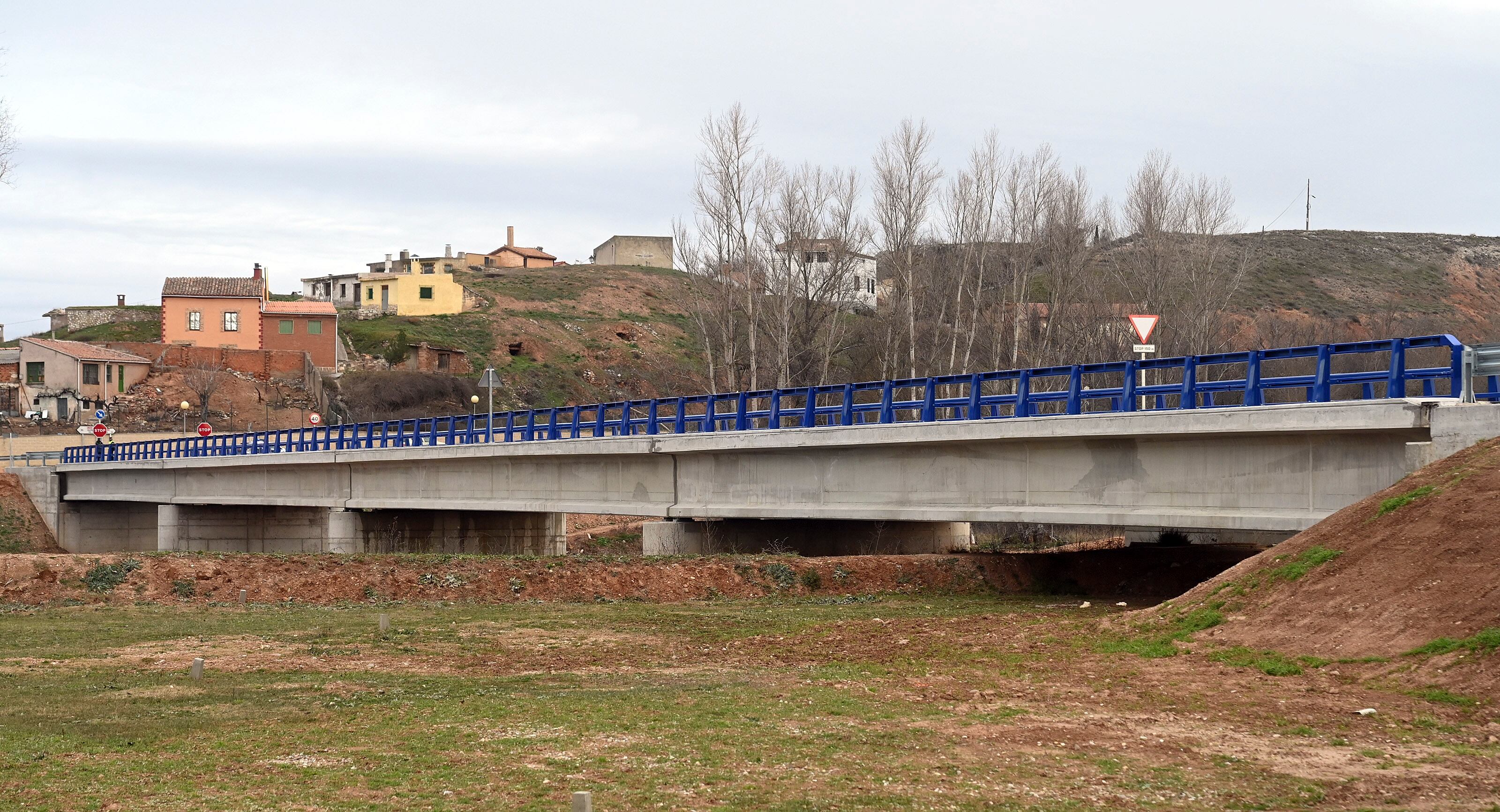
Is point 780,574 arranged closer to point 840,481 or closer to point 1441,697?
point 840,481

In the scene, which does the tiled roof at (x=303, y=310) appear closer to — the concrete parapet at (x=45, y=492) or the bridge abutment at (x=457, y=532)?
the concrete parapet at (x=45, y=492)

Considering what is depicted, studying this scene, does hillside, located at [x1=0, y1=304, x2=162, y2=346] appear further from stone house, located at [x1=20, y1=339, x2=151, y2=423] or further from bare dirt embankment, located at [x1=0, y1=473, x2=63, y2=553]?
bare dirt embankment, located at [x1=0, y1=473, x2=63, y2=553]

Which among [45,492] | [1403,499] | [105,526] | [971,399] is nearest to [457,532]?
[971,399]

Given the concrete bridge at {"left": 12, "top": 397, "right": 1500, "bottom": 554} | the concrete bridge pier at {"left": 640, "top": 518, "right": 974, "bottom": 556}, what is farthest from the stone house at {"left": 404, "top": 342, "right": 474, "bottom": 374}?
the concrete bridge pier at {"left": 640, "top": 518, "right": 974, "bottom": 556}

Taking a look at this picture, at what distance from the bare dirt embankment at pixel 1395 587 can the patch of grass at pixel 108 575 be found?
20692mm

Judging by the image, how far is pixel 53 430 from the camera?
2936 inches

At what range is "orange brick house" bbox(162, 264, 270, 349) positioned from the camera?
86938mm

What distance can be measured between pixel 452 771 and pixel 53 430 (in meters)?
74.1

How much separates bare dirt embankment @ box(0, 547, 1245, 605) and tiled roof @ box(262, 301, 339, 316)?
6108 centimetres

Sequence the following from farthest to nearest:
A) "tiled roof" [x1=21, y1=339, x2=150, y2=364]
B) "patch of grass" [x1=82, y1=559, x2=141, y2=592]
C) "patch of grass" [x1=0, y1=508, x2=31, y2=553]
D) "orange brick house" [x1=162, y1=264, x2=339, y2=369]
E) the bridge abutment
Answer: "orange brick house" [x1=162, y1=264, x2=339, y2=369], "tiled roof" [x1=21, y1=339, x2=150, y2=364], "patch of grass" [x1=0, y1=508, x2=31, y2=553], the bridge abutment, "patch of grass" [x1=82, y1=559, x2=141, y2=592]

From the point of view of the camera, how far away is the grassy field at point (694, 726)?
9477 mm

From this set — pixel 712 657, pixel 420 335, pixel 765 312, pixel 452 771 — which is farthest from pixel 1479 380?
pixel 420 335

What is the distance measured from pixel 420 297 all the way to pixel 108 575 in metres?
79.3

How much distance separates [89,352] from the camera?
78.6 meters
